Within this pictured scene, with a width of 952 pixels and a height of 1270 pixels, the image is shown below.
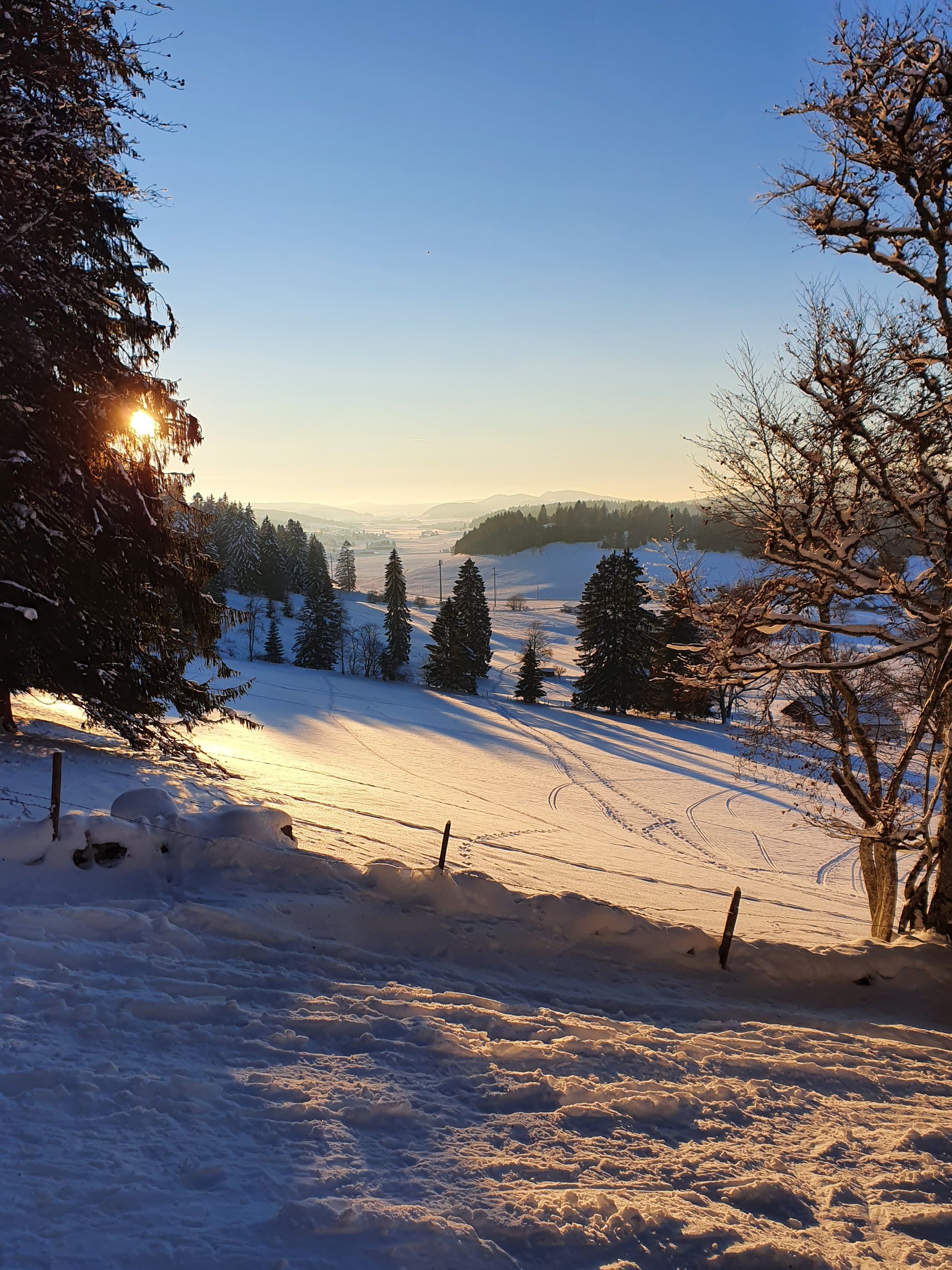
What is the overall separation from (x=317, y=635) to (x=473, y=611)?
14.3 m

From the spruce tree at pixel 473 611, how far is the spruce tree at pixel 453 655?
45 centimetres

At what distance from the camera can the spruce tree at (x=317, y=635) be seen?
5981 centimetres

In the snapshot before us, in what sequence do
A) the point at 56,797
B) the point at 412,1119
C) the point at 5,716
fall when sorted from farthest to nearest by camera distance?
the point at 5,716 < the point at 56,797 < the point at 412,1119

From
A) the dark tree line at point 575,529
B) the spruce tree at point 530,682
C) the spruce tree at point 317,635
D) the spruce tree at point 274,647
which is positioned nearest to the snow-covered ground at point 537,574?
the dark tree line at point 575,529

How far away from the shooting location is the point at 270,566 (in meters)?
76.6

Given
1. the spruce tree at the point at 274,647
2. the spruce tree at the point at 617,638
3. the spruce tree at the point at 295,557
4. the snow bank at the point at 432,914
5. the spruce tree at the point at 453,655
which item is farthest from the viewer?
the spruce tree at the point at 295,557

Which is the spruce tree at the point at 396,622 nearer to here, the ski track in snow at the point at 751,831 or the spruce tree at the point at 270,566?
the spruce tree at the point at 270,566

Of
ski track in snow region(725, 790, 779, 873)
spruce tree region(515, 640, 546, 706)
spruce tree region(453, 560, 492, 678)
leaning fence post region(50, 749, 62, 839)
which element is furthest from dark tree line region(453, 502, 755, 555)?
leaning fence post region(50, 749, 62, 839)

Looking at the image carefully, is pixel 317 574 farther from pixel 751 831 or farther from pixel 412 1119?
pixel 412 1119

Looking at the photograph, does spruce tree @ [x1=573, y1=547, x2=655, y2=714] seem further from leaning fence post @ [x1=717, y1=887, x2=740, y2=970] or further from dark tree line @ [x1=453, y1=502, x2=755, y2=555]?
dark tree line @ [x1=453, y1=502, x2=755, y2=555]

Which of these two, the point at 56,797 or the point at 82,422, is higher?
the point at 82,422

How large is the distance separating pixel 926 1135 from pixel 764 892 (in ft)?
51.2

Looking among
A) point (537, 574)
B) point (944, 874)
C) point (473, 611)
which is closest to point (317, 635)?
point (473, 611)

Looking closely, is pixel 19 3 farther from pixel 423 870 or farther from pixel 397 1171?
pixel 397 1171
